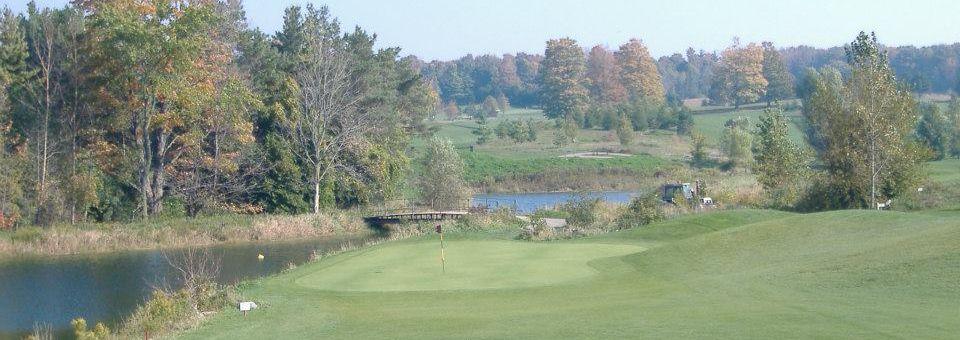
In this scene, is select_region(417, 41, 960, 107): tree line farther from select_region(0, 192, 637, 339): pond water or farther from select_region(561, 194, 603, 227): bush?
select_region(0, 192, 637, 339): pond water

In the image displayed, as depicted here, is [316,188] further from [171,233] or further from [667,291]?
[667,291]

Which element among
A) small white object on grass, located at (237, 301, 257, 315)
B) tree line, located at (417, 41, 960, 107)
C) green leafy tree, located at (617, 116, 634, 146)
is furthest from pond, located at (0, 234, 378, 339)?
tree line, located at (417, 41, 960, 107)

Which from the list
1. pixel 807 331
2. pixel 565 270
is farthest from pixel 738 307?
pixel 565 270

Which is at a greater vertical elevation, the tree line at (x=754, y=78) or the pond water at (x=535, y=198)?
the tree line at (x=754, y=78)

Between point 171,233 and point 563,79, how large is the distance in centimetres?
9102

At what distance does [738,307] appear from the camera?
21.7 metres

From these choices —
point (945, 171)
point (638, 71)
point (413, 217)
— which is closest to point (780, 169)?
point (413, 217)

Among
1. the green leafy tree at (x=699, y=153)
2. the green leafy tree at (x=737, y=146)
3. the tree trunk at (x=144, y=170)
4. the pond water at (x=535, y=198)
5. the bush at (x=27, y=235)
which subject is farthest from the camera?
the green leafy tree at (x=699, y=153)

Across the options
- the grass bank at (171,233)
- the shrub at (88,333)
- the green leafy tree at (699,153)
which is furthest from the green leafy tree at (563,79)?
the shrub at (88,333)

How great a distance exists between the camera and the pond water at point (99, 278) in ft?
106

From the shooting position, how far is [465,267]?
99.5 feet

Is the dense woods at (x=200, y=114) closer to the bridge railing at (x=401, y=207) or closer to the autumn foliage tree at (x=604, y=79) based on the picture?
the bridge railing at (x=401, y=207)

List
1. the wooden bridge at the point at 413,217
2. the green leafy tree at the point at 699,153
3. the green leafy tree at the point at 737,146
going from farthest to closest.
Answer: the green leafy tree at the point at 699,153 → the green leafy tree at the point at 737,146 → the wooden bridge at the point at 413,217

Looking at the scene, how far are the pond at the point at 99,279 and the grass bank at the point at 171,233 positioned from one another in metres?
1.97
